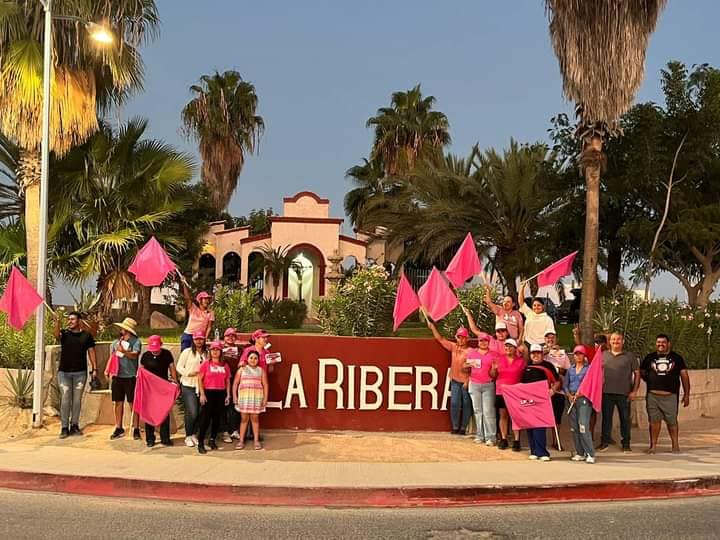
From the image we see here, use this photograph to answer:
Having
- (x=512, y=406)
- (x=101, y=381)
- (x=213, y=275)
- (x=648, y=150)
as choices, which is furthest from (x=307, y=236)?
(x=512, y=406)

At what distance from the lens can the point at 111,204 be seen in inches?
598

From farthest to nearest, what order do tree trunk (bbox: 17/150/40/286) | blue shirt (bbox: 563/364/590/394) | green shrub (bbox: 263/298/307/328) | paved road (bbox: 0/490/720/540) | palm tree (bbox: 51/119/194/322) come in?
1. green shrub (bbox: 263/298/307/328)
2. palm tree (bbox: 51/119/194/322)
3. tree trunk (bbox: 17/150/40/286)
4. blue shirt (bbox: 563/364/590/394)
5. paved road (bbox: 0/490/720/540)

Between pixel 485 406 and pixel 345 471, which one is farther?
pixel 485 406

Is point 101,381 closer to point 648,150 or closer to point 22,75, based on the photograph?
point 22,75

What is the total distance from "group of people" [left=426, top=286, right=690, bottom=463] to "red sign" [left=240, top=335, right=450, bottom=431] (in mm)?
461

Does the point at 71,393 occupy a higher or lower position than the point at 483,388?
lower

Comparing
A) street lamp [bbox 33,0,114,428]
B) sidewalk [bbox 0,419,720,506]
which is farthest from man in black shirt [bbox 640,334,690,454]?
street lamp [bbox 33,0,114,428]

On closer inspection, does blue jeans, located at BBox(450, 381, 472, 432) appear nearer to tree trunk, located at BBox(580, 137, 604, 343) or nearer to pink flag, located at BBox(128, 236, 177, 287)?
tree trunk, located at BBox(580, 137, 604, 343)

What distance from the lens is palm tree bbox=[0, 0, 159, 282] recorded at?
44.1ft

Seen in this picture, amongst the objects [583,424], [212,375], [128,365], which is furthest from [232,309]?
[583,424]

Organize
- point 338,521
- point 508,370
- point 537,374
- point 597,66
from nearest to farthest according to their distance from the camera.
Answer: point 338,521 → point 537,374 → point 508,370 → point 597,66

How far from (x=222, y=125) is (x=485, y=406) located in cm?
3021

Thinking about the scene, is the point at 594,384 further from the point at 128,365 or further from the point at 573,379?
the point at 128,365

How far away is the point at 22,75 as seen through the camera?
43.9 ft
